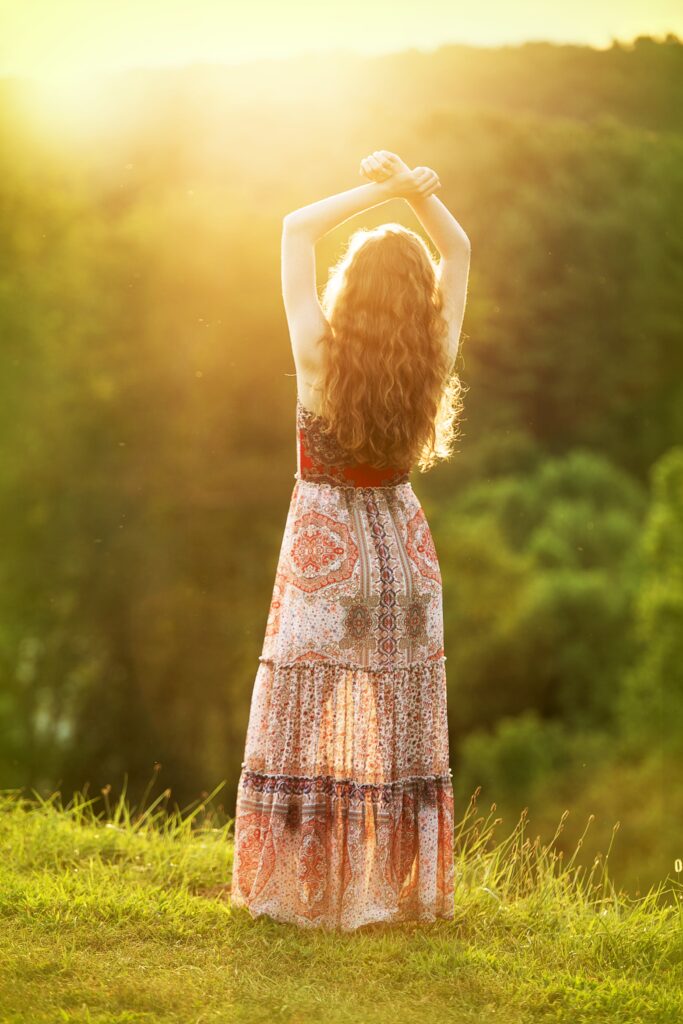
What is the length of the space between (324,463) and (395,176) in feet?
A: 2.44

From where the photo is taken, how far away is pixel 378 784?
2900mm

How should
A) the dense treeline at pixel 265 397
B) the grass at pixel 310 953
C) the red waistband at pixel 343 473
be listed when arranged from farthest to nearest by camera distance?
the dense treeline at pixel 265 397, the red waistband at pixel 343 473, the grass at pixel 310 953

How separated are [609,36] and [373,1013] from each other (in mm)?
13993

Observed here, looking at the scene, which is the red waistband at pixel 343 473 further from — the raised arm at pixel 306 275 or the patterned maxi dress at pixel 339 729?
the raised arm at pixel 306 275

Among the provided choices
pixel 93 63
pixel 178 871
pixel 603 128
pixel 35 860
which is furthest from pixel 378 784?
pixel 603 128

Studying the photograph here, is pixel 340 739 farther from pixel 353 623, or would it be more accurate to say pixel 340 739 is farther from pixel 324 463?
pixel 324 463

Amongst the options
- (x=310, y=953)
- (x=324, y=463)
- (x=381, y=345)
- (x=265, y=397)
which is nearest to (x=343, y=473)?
(x=324, y=463)

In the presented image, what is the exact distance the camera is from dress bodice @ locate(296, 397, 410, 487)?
2.94 meters

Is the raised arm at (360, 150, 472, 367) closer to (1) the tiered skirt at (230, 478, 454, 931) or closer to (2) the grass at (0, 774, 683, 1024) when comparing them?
(1) the tiered skirt at (230, 478, 454, 931)

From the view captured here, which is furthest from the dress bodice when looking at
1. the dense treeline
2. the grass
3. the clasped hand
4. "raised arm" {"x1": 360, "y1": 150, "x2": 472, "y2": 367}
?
the dense treeline

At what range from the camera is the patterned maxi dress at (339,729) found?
9.50 ft

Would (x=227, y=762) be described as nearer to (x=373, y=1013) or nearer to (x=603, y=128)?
(x=603, y=128)

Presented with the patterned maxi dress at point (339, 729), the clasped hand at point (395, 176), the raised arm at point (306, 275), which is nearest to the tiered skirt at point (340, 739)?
the patterned maxi dress at point (339, 729)

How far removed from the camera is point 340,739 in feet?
9.52
